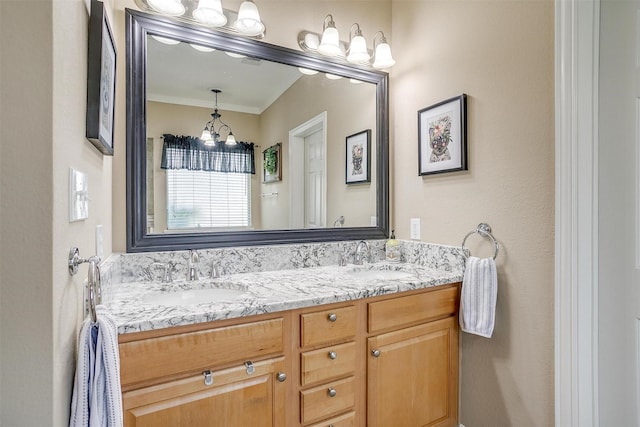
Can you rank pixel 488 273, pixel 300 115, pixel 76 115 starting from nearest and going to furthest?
pixel 76 115
pixel 488 273
pixel 300 115

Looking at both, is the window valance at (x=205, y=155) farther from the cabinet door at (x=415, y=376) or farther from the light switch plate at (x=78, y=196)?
the cabinet door at (x=415, y=376)

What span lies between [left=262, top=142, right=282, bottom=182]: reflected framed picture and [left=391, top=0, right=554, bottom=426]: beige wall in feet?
2.77

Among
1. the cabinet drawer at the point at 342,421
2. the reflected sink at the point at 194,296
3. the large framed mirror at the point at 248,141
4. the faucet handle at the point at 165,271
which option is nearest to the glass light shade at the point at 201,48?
the large framed mirror at the point at 248,141

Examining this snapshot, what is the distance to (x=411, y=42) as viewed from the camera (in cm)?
204

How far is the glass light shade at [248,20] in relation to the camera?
1612mm

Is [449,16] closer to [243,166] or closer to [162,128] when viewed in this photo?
[243,166]

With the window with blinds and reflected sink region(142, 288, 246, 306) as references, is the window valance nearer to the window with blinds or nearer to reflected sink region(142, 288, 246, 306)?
the window with blinds

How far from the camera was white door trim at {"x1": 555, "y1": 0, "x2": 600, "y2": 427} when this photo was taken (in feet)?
4.20

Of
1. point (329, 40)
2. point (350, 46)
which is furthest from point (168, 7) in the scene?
point (350, 46)

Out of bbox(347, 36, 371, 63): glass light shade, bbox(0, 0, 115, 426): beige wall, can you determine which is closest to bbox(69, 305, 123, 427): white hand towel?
bbox(0, 0, 115, 426): beige wall

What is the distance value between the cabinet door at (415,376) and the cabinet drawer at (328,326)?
0.14m

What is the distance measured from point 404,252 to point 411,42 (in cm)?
127

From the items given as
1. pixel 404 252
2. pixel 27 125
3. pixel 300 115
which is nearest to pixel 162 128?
pixel 300 115

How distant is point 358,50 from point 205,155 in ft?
3.41
